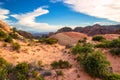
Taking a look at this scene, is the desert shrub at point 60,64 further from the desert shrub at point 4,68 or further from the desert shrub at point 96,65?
the desert shrub at point 4,68

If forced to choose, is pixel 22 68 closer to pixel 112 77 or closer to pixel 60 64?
pixel 60 64

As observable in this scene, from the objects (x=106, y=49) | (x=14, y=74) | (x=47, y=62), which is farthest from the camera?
(x=106, y=49)

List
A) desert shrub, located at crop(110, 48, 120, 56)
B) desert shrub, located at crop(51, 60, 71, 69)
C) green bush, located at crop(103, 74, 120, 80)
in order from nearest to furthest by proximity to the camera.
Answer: green bush, located at crop(103, 74, 120, 80) → desert shrub, located at crop(51, 60, 71, 69) → desert shrub, located at crop(110, 48, 120, 56)

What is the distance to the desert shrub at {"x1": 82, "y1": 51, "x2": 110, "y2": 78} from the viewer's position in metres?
15.8

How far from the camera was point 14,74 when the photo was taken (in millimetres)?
15648

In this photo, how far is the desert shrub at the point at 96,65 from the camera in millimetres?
15820

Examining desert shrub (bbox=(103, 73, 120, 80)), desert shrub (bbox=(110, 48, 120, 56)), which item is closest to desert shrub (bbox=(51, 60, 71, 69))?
desert shrub (bbox=(103, 73, 120, 80))

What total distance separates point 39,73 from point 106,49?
7987 millimetres

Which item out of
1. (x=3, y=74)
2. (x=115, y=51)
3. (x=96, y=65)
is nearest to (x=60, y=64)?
(x=96, y=65)

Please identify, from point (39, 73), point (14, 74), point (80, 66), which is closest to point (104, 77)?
point (80, 66)

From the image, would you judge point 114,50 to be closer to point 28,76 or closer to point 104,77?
point 104,77

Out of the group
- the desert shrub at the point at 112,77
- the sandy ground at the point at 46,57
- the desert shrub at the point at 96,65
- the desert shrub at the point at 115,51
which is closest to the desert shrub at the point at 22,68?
the sandy ground at the point at 46,57

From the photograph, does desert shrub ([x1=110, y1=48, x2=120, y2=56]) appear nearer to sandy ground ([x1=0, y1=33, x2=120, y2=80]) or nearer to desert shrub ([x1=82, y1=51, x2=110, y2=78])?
sandy ground ([x1=0, y1=33, x2=120, y2=80])

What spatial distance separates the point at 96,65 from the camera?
16.0 m
